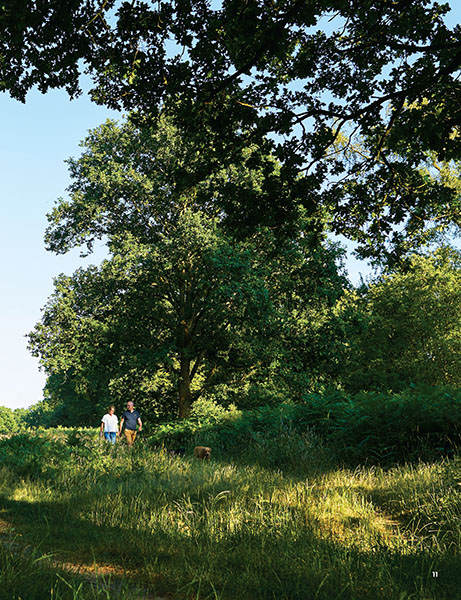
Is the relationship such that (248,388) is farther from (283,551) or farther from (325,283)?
(283,551)

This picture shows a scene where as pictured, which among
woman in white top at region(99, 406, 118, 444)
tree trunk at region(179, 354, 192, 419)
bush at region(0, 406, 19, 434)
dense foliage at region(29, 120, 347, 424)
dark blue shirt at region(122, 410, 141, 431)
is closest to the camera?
woman in white top at region(99, 406, 118, 444)

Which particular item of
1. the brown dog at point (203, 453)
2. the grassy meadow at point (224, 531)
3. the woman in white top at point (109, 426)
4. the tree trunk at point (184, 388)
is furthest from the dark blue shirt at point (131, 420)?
the grassy meadow at point (224, 531)

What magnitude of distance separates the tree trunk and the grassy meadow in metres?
12.3

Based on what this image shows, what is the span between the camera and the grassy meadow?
13.5ft

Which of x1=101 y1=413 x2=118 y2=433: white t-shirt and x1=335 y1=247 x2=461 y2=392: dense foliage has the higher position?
x1=335 y1=247 x2=461 y2=392: dense foliage

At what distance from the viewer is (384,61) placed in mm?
8750

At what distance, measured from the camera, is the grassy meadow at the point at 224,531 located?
13.5 feet

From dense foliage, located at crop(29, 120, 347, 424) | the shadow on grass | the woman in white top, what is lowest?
the shadow on grass

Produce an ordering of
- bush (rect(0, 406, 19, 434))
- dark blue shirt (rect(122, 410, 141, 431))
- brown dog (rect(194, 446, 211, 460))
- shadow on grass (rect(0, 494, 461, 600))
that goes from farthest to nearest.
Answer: bush (rect(0, 406, 19, 434))
dark blue shirt (rect(122, 410, 141, 431))
brown dog (rect(194, 446, 211, 460))
shadow on grass (rect(0, 494, 461, 600))

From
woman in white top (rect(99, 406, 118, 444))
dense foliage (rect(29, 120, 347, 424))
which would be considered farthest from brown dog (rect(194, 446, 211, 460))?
dense foliage (rect(29, 120, 347, 424))

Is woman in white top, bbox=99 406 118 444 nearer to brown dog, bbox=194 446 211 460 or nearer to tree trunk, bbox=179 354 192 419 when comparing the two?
tree trunk, bbox=179 354 192 419

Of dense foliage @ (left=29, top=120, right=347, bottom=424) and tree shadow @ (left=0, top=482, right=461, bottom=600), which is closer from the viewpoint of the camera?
tree shadow @ (left=0, top=482, right=461, bottom=600)

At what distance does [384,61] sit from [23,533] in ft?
29.4

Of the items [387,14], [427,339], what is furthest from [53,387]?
[387,14]
